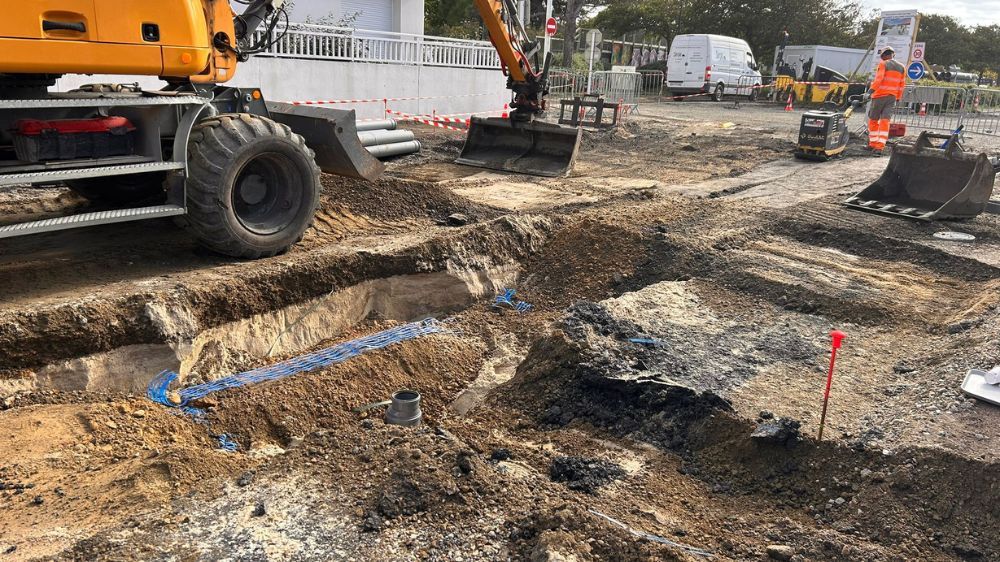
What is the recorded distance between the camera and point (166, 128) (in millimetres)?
5773

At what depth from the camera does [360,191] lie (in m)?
8.42

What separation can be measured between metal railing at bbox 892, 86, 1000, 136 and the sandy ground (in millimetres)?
9987

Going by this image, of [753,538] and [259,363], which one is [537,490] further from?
[259,363]

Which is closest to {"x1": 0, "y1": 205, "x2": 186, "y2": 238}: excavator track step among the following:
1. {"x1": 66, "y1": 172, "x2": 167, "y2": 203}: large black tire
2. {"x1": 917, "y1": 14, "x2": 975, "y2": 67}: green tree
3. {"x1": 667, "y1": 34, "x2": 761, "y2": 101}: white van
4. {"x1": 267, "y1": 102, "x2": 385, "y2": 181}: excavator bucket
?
{"x1": 66, "y1": 172, "x2": 167, "y2": 203}: large black tire

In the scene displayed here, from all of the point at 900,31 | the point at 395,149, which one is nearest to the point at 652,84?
the point at 900,31

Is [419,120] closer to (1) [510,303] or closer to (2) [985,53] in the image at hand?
(1) [510,303]

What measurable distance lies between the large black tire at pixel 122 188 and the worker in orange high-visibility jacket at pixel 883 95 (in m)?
12.6

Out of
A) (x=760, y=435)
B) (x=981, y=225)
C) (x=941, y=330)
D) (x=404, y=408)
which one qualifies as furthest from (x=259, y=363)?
(x=981, y=225)

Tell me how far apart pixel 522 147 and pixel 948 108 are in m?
12.5

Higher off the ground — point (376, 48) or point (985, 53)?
point (985, 53)

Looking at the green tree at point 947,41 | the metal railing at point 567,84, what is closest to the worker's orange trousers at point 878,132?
the metal railing at point 567,84

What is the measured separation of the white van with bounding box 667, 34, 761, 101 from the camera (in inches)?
1080

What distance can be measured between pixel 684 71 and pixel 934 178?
64.7ft

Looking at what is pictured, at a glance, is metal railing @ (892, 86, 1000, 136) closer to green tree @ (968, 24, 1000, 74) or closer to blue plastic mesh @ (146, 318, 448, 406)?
blue plastic mesh @ (146, 318, 448, 406)
